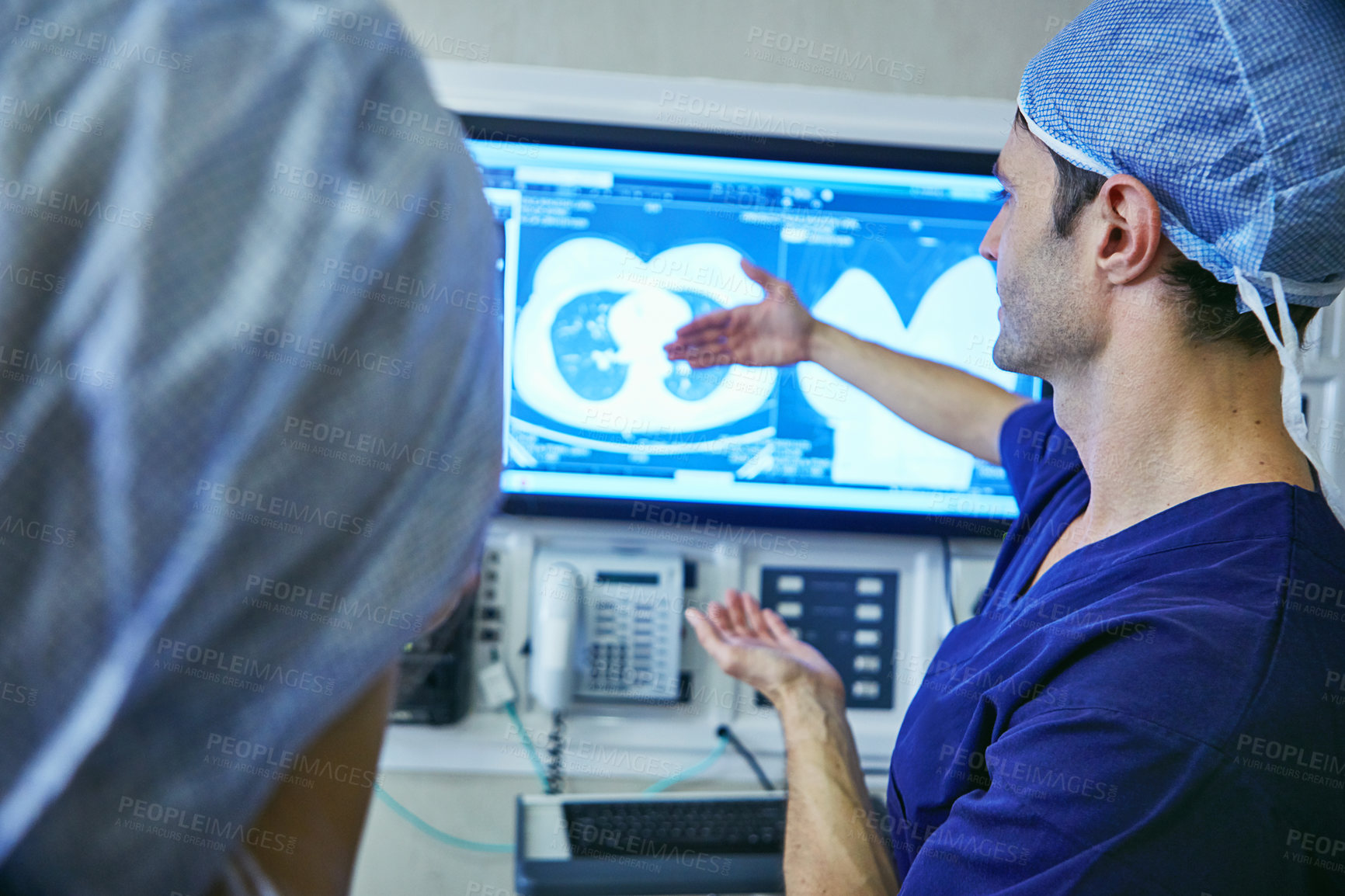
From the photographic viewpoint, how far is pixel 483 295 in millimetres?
319

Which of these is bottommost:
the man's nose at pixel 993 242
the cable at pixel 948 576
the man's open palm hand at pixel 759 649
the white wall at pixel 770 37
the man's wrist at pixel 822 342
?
the man's open palm hand at pixel 759 649

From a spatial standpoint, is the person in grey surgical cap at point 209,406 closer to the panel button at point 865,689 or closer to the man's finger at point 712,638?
the man's finger at point 712,638

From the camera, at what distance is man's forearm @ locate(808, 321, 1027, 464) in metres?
1.38

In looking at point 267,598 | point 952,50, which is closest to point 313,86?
point 267,598

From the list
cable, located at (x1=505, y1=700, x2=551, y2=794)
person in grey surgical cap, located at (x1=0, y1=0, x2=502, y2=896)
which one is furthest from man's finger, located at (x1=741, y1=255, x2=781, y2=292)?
person in grey surgical cap, located at (x1=0, y1=0, x2=502, y2=896)

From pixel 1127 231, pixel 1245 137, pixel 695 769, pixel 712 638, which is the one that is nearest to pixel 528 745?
pixel 695 769

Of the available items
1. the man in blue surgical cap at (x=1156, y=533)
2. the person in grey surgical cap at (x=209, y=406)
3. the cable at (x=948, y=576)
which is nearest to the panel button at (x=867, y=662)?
the cable at (x=948, y=576)

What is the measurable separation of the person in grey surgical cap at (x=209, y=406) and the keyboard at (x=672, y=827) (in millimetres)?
1024

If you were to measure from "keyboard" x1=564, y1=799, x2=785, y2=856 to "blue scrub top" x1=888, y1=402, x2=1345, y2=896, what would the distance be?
0.47 m

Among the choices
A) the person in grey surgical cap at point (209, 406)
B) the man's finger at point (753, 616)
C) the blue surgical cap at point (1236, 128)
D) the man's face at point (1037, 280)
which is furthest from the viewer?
the man's finger at point (753, 616)

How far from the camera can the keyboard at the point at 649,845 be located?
1197 millimetres

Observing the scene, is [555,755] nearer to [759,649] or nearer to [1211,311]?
[759,649]

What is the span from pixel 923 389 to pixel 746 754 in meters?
0.66

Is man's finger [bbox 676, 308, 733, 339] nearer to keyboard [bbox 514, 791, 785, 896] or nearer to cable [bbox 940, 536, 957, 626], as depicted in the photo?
cable [bbox 940, 536, 957, 626]
